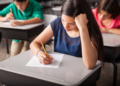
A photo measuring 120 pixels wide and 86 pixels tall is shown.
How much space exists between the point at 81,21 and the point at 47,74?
1.56ft

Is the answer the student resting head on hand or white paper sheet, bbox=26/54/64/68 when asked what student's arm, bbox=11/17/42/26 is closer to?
the student resting head on hand

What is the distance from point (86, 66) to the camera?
1.13 meters

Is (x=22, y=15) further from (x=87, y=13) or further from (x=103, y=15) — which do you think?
(x=87, y=13)

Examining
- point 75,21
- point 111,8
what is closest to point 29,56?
point 75,21

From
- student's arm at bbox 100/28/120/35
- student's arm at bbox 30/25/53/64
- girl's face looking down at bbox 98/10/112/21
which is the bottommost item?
student's arm at bbox 100/28/120/35

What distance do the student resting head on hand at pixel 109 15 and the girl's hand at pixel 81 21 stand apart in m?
0.83

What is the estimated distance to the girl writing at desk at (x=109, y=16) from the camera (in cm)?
193

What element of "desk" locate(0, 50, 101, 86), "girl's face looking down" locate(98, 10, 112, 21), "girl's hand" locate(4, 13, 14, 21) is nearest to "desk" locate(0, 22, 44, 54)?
"girl's hand" locate(4, 13, 14, 21)

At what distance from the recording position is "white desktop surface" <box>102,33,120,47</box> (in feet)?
5.23

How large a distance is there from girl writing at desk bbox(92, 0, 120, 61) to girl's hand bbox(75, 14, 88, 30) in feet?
2.52

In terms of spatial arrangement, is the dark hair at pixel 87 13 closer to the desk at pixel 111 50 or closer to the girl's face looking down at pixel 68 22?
the girl's face looking down at pixel 68 22

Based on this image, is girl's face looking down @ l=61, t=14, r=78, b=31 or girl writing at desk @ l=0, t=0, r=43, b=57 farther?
girl writing at desk @ l=0, t=0, r=43, b=57

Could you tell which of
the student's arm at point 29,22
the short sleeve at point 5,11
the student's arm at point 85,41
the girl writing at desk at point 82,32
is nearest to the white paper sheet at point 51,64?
the girl writing at desk at point 82,32

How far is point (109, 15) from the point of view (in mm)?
2004
